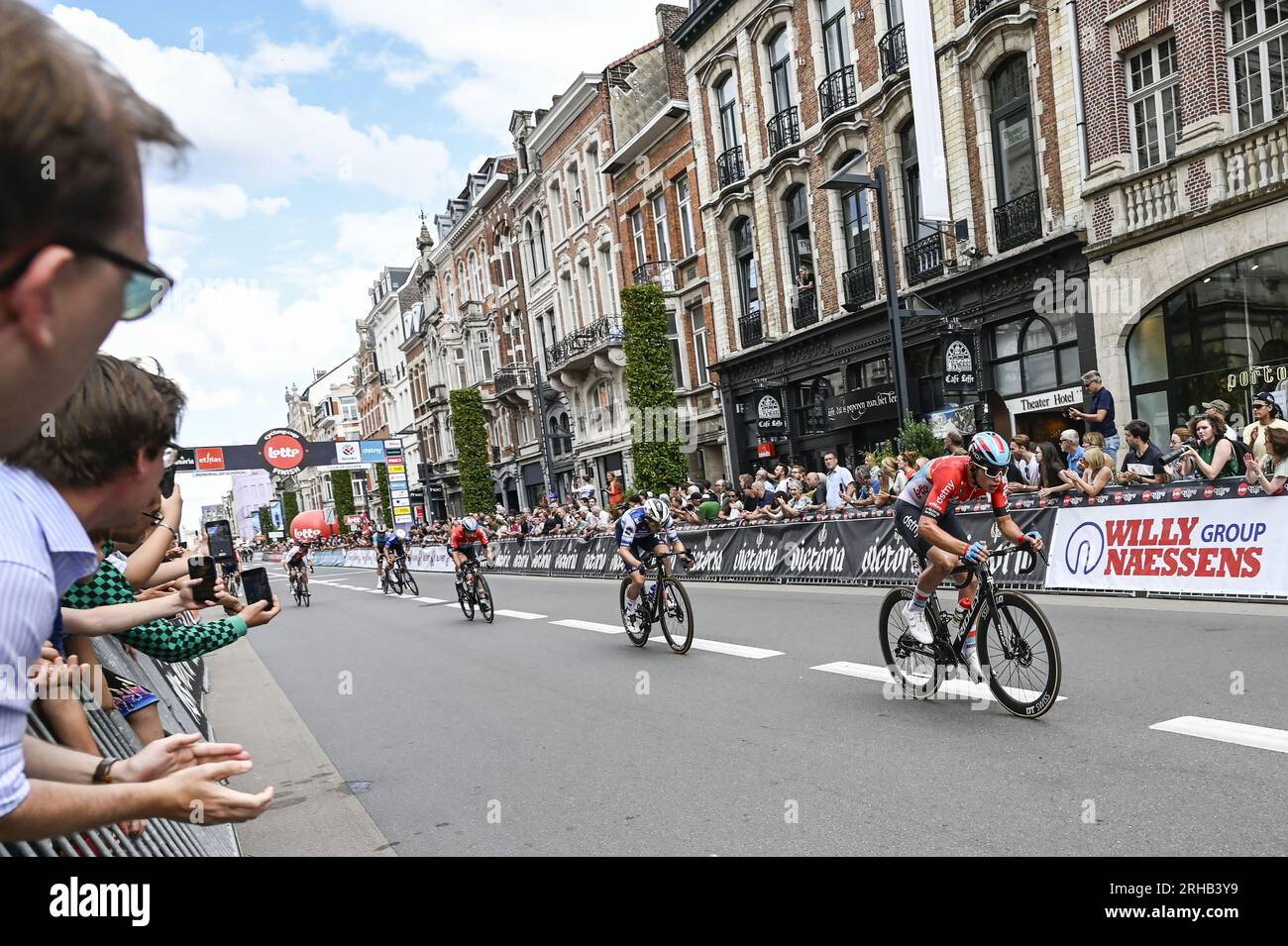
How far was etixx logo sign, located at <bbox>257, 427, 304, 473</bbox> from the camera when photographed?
40656mm

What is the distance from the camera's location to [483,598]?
47.2ft

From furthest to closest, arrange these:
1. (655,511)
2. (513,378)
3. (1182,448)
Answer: (513,378) < (1182,448) < (655,511)

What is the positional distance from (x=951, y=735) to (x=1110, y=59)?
14861 mm

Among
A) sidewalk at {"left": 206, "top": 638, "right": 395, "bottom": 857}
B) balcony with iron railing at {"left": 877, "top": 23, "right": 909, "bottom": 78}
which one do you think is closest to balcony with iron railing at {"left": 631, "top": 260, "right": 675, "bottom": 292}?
balcony with iron railing at {"left": 877, "top": 23, "right": 909, "bottom": 78}

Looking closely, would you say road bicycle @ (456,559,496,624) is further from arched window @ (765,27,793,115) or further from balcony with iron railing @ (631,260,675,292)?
balcony with iron railing @ (631,260,675,292)

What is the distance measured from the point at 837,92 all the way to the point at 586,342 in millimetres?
16214

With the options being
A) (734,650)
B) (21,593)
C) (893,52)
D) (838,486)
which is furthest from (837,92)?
(21,593)

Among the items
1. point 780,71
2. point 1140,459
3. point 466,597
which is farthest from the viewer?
point 780,71

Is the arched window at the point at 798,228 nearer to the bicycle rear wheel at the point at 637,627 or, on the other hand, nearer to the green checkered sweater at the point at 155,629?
the bicycle rear wheel at the point at 637,627

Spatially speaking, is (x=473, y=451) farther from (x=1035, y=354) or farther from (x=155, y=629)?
(x=155, y=629)

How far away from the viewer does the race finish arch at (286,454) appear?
41.0m

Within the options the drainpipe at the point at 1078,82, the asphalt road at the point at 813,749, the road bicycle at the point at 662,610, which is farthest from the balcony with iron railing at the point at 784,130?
the road bicycle at the point at 662,610

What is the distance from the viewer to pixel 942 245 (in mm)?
19641
